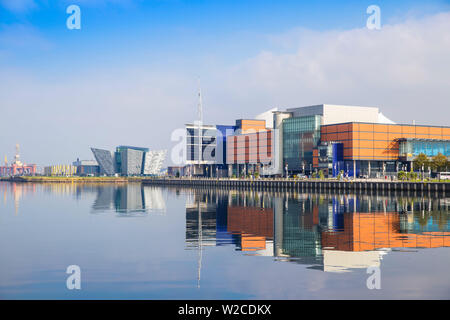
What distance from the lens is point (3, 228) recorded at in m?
43.7

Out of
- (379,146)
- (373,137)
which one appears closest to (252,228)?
(373,137)

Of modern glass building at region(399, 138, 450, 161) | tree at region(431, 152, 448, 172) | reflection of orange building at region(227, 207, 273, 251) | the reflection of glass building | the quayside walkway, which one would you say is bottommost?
the reflection of glass building

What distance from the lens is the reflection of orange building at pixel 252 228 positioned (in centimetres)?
3148

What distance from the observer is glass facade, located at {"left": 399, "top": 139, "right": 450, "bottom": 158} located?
486ft

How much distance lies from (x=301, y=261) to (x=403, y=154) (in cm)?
13291

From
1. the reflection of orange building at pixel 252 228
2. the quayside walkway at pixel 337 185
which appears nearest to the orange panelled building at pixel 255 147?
the quayside walkway at pixel 337 185

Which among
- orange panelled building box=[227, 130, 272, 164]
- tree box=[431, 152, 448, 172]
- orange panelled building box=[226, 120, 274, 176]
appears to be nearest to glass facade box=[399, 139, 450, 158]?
tree box=[431, 152, 448, 172]

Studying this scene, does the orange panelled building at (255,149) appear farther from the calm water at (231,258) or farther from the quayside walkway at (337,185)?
the calm water at (231,258)

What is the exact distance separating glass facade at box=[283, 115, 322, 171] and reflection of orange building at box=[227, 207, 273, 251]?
110 m

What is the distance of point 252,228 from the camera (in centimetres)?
4050

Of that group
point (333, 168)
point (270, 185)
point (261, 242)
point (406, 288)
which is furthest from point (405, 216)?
point (333, 168)

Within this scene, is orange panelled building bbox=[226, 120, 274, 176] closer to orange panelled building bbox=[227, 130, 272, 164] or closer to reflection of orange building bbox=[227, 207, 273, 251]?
orange panelled building bbox=[227, 130, 272, 164]

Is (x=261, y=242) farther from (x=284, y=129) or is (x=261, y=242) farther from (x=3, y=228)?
(x=284, y=129)

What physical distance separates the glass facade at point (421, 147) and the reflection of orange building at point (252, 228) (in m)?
106
